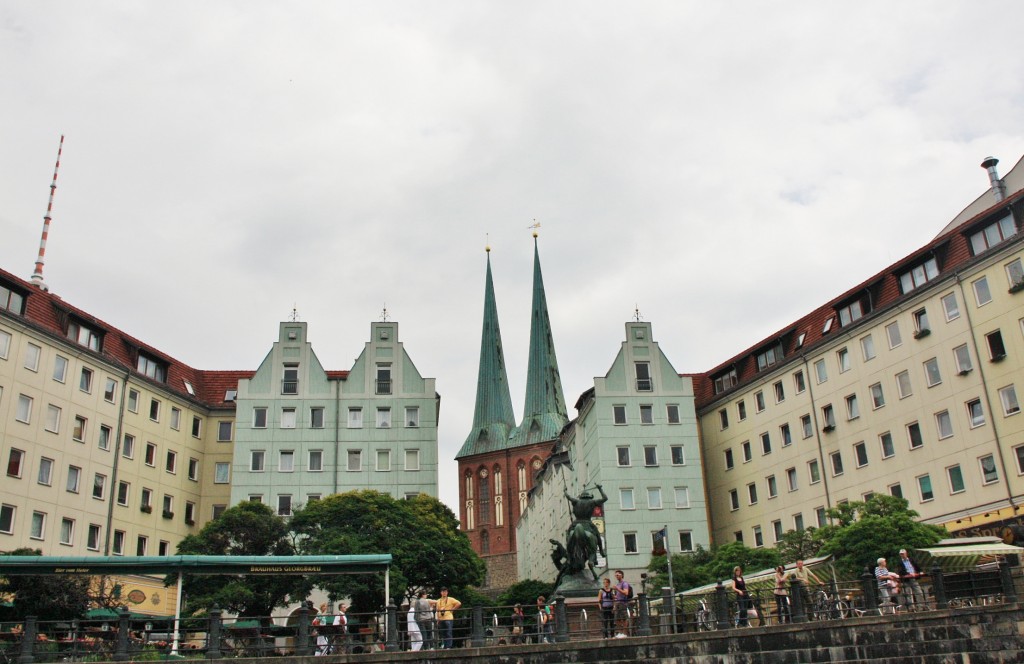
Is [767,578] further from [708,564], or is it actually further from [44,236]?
[44,236]

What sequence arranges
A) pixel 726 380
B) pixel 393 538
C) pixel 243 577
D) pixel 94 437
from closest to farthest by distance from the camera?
1. pixel 243 577
2. pixel 393 538
3. pixel 94 437
4. pixel 726 380

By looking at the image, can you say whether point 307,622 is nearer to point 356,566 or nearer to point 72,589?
point 356,566

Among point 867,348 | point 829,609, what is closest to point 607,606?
point 829,609

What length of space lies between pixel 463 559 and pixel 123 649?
30.5m

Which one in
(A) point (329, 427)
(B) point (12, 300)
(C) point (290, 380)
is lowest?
(A) point (329, 427)

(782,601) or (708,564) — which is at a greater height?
→ (708,564)

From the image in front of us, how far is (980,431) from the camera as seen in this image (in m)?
48.8

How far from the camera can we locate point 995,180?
58438mm

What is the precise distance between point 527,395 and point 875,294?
75.6 meters

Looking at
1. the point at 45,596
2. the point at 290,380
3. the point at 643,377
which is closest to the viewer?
the point at 45,596

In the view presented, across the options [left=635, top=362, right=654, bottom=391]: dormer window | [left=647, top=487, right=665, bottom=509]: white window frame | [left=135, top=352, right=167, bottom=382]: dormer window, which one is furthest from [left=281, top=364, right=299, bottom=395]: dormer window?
[left=647, top=487, right=665, bottom=509]: white window frame

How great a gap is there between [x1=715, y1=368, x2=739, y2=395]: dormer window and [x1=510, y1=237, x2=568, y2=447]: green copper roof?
51.4 meters

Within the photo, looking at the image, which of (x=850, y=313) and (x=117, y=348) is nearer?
(x=850, y=313)

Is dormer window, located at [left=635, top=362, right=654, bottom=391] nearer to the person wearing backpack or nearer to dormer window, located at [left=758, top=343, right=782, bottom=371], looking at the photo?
dormer window, located at [left=758, top=343, right=782, bottom=371]
